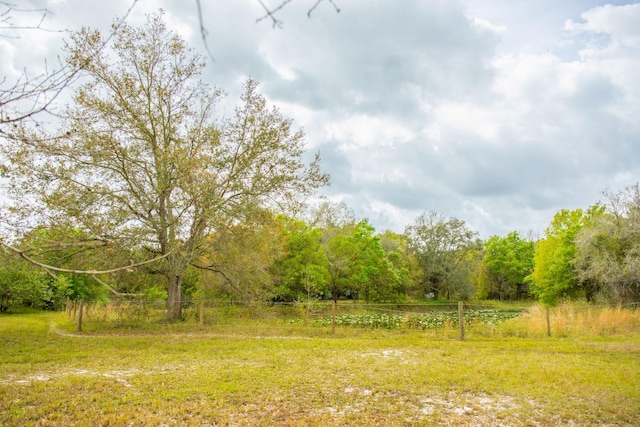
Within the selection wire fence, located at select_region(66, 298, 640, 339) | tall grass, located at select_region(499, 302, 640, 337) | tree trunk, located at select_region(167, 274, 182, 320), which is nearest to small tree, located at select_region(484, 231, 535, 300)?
wire fence, located at select_region(66, 298, 640, 339)

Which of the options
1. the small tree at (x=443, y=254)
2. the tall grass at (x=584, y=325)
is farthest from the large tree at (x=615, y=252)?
the small tree at (x=443, y=254)

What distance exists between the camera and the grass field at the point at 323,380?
5395 millimetres

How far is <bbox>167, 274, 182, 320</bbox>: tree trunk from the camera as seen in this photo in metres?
17.0

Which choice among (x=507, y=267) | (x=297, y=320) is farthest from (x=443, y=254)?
(x=297, y=320)

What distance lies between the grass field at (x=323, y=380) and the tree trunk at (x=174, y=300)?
3.55 m

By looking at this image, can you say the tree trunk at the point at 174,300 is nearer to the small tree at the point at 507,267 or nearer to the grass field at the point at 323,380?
the grass field at the point at 323,380

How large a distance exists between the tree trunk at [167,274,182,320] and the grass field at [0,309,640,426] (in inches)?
140

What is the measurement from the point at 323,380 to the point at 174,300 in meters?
11.7

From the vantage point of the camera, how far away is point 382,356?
10.0 metres

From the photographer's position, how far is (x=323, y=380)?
741 centimetres

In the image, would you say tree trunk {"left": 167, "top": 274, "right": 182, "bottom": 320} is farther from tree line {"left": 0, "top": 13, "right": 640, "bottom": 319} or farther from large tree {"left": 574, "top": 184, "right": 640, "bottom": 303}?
large tree {"left": 574, "top": 184, "right": 640, "bottom": 303}

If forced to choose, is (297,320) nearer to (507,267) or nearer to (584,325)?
(584,325)

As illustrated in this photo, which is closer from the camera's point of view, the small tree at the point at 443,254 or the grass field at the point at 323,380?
the grass field at the point at 323,380

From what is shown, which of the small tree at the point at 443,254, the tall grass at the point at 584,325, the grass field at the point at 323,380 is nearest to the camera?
the grass field at the point at 323,380
